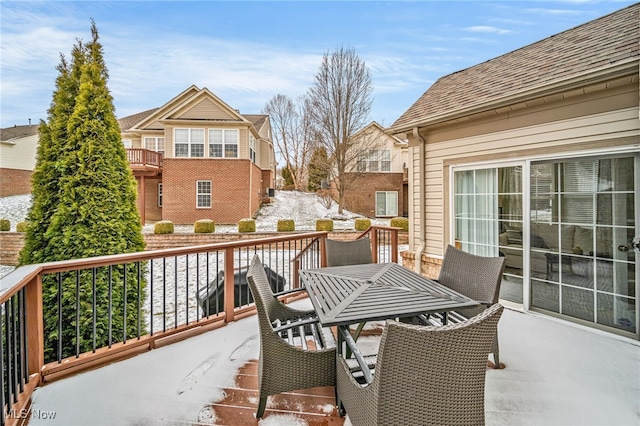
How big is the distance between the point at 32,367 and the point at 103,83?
341cm

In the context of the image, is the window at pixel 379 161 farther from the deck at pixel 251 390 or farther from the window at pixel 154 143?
the deck at pixel 251 390

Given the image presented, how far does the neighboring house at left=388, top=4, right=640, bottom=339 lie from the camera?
329 cm

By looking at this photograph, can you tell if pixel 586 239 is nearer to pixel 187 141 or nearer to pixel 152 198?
pixel 187 141

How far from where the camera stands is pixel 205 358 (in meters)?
2.77

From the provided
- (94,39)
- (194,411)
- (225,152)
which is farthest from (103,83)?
(225,152)

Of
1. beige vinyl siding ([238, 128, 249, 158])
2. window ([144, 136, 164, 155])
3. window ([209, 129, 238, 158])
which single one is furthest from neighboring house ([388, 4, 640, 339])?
A: window ([144, 136, 164, 155])

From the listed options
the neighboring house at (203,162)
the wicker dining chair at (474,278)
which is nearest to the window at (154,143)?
the neighboring house at (203,162)

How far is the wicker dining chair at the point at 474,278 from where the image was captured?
8.59 ft

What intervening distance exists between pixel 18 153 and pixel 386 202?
75.9 ft

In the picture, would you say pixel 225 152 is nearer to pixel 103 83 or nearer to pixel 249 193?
pixel 249 193

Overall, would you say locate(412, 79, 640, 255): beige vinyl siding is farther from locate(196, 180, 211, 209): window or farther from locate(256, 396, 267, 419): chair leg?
locate(196, 180, 211, 209): window

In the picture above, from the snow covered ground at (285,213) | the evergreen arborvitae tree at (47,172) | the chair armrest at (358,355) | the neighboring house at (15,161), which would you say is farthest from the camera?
the neighboring house at (15,161)

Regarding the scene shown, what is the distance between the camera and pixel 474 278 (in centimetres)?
285

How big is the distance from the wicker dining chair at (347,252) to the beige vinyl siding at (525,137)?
1.70 m
